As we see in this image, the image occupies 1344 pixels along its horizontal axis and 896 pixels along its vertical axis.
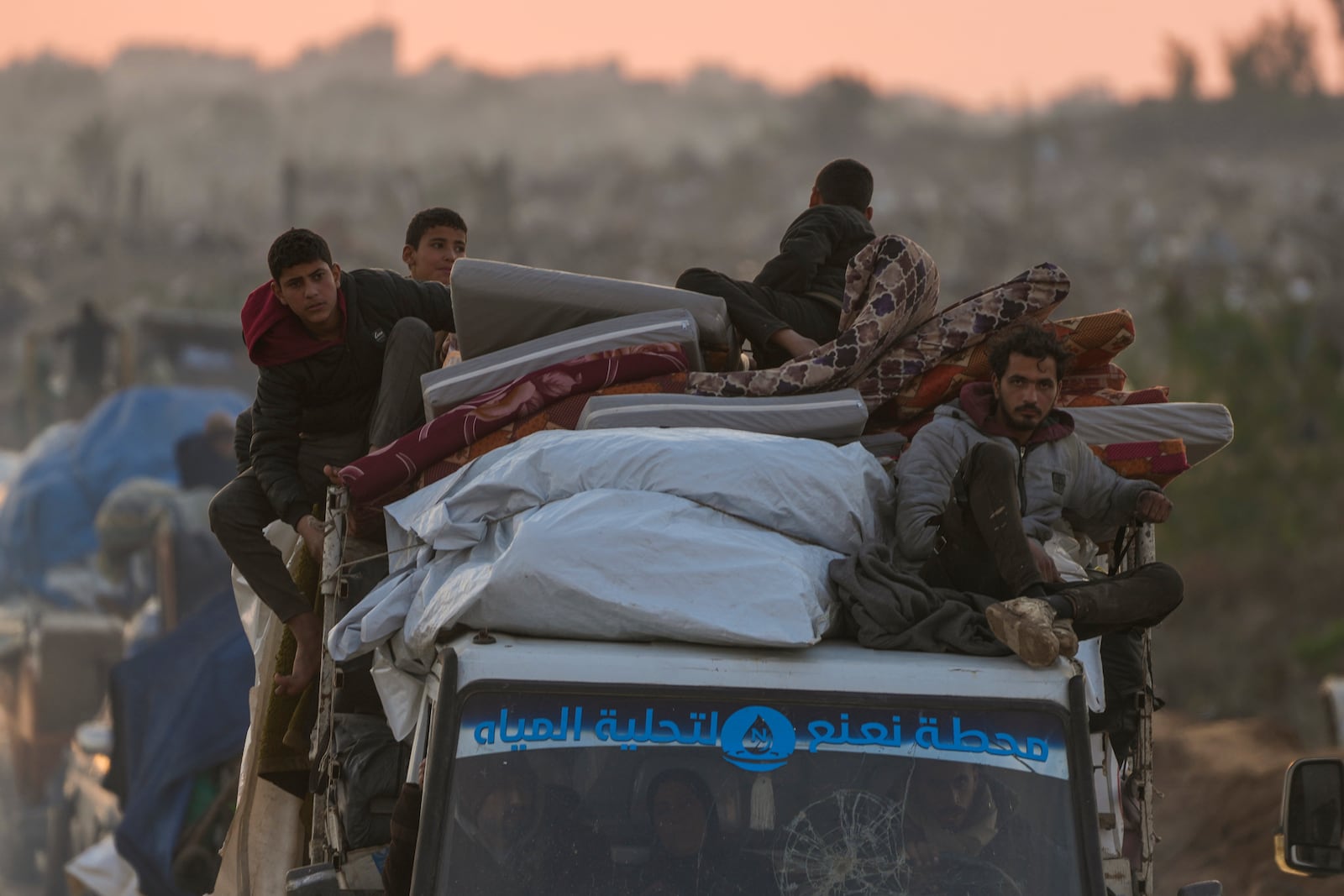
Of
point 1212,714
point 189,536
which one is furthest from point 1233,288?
point 189,536

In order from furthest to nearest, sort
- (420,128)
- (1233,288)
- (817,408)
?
1. (420,128)
2. (1233,288)
3. (817,408)

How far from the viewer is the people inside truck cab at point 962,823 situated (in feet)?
10.8

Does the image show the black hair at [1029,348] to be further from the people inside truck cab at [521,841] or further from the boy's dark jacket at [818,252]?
the people inside truck cab at [521,841]

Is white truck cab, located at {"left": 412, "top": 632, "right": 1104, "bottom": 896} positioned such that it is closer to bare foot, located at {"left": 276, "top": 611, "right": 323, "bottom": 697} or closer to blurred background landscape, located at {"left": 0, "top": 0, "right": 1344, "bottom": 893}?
bare foot, located at {"left": 276, "top": 611, "right": 323, "bottom": 697}

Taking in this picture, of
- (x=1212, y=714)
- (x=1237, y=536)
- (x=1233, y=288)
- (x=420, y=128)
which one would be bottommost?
(x=1212, y=714)

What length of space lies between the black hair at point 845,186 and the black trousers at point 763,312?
64cm

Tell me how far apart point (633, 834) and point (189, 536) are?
10.6 meters

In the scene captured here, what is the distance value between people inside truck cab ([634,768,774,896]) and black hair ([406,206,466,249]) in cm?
364

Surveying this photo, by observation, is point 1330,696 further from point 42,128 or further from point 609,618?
A: point 42,128

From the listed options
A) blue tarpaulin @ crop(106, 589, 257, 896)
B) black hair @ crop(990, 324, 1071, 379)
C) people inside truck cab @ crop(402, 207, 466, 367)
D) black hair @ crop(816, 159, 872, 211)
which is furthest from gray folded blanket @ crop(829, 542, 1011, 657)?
blue tarpaulin @ crop(106, 589, 257, 896)

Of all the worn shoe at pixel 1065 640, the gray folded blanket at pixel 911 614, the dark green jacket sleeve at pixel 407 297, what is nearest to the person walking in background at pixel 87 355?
the dark green jacket sleeve at pixel 407 297

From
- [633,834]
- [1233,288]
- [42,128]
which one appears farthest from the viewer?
[42,128]

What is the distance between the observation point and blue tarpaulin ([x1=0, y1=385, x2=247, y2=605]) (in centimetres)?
1645

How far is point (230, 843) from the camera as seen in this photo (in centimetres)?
528
